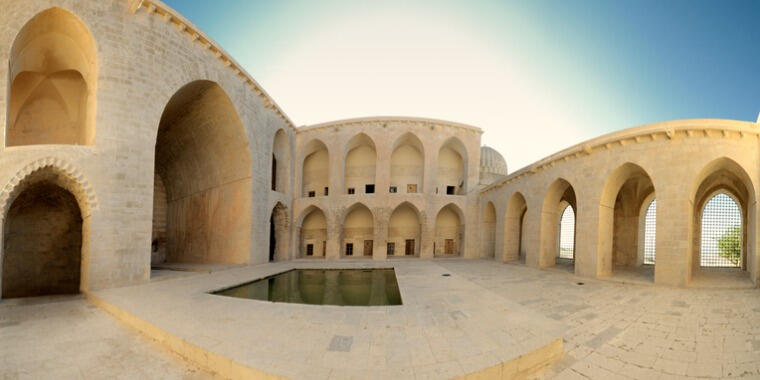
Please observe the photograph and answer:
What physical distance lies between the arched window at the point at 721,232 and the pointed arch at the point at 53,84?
2446 centimetres

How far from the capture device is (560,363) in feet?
13.5

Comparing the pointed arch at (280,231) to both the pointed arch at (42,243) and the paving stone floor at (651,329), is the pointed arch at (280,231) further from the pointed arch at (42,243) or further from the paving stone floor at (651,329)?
the paving stone floor at (651,329)

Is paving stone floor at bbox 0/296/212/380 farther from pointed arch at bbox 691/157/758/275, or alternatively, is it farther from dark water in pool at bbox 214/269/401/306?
pointed arch at bbox 691/157/758/275

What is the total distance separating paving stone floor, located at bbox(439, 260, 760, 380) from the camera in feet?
12.8

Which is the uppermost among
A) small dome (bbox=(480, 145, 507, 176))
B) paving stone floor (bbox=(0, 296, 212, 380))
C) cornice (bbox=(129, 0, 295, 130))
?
cornice (bbox=(129, 0, 295, 130))

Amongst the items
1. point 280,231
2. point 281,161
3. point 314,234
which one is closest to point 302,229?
point 314,234

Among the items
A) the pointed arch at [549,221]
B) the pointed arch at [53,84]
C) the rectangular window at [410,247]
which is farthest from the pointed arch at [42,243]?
the pointed arch at [549,221]

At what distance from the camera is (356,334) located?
4.43 meters

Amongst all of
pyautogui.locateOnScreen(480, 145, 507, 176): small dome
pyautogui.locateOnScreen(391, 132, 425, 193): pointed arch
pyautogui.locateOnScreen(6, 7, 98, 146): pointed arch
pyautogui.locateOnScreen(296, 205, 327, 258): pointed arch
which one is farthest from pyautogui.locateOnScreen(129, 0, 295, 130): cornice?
pyautogui.locateOnScreen(480, 145, 507, 176): small dome

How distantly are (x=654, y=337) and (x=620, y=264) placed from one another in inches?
506

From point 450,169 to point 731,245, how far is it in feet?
49.7

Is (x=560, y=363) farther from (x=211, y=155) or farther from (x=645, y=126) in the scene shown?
(x=211, y=155)

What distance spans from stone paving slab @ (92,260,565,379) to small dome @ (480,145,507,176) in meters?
17.9

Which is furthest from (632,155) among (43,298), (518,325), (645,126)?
(43,298)
